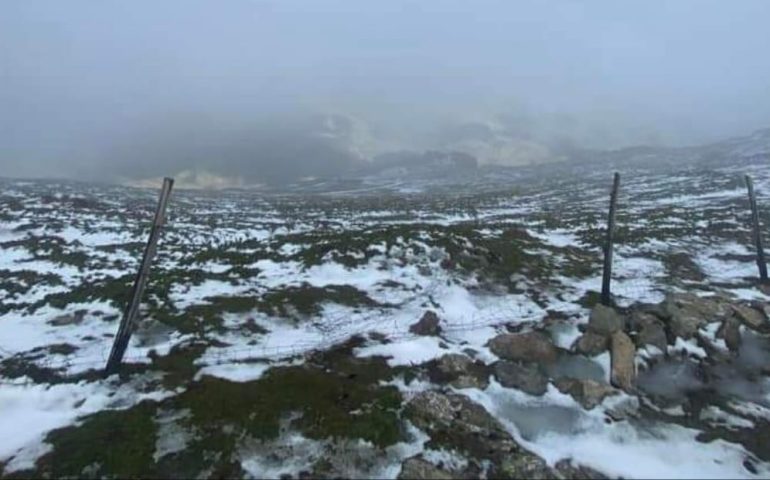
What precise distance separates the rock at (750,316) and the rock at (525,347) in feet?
26.6

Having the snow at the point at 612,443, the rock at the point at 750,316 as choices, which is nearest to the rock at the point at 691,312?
the rock at the point at 750,316

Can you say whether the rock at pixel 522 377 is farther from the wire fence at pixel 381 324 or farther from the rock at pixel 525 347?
the wire fence at pixel 381 324

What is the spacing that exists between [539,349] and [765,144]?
579 ft

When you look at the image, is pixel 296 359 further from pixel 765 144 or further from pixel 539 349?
pixel 765 144

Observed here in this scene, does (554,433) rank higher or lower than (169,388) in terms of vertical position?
lower

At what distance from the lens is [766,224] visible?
38812 millimetres

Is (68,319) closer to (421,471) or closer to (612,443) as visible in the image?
(421,471)

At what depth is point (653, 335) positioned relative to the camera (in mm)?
16953

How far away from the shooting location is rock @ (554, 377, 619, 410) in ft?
45.5

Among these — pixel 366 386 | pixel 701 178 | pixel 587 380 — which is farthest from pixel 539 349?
pixel 701 178

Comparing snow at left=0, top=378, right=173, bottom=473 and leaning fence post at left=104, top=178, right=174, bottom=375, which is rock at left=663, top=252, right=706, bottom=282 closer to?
leaning fence post at left=104, top=178, right=174, bottom=375

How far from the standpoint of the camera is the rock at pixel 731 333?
1730 centimetres

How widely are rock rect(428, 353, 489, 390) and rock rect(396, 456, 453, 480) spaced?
11.8 feet

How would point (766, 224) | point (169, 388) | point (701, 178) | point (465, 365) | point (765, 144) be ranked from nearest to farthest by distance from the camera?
point (169, 388), point (465, 365), point (766, 224), point (701, 178), point (765, 144)
